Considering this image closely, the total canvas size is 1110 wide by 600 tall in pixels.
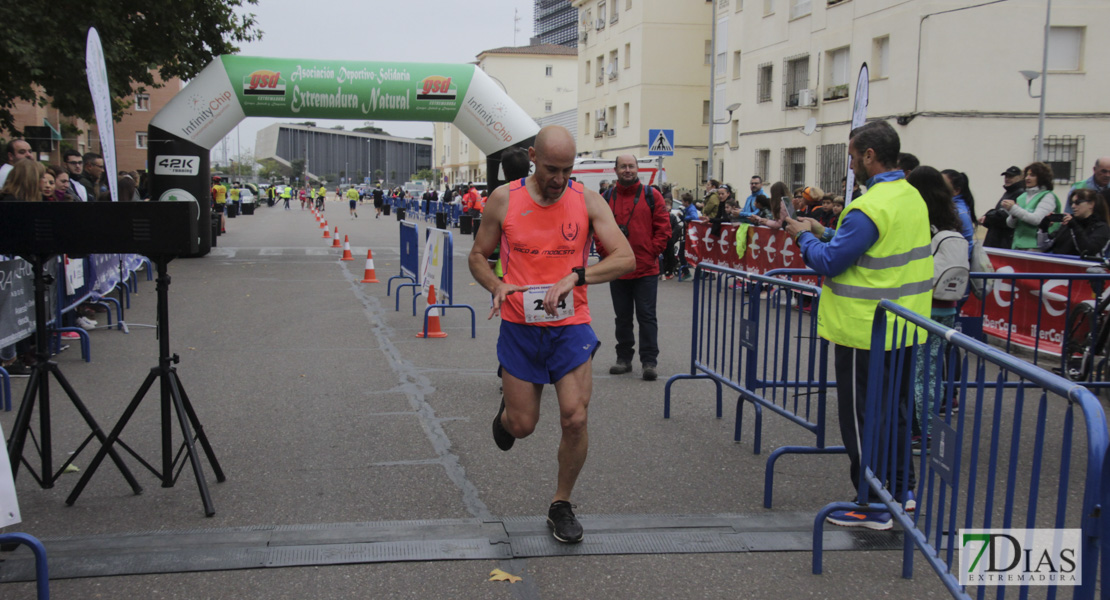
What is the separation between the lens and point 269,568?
13.7 ft

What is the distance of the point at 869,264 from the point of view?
4.60m

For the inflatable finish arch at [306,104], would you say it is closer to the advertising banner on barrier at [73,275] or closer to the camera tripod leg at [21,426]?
the advertising banner on barrier at [73,275]

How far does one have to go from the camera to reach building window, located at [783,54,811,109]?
105 ft

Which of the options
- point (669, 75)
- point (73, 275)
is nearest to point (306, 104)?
point (73, 275)

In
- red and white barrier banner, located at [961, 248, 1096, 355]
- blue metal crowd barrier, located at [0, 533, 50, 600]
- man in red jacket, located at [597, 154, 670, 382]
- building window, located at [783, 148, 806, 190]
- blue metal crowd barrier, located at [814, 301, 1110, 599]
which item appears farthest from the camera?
building window, located at [783, 148, 806, 190]

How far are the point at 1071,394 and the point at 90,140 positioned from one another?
63.0 m

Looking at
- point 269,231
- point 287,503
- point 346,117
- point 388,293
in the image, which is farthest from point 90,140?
point 287,503

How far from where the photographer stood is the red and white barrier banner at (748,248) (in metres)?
14.1

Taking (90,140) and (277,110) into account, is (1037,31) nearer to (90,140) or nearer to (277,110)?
(277,110)

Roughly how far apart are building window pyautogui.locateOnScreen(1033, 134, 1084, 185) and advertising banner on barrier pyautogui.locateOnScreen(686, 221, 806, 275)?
12648 millimetres

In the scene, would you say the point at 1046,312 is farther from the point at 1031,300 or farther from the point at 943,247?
the point at 943,247

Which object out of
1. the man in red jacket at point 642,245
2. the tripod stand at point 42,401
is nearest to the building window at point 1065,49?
the man in red jacket at point 642,245

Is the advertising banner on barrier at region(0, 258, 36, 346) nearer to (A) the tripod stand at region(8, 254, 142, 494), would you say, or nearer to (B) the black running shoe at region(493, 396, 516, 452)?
(A) the tripod stand at region(8, 254, 142, 494)

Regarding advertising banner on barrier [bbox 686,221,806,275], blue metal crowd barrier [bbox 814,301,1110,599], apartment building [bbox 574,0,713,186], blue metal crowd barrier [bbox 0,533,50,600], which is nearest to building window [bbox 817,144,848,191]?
advertising banner on barrier [bbox 686,221,806,275]
